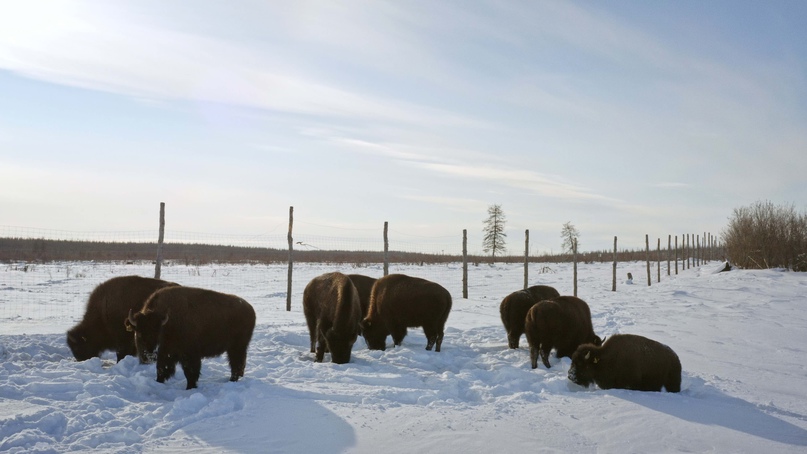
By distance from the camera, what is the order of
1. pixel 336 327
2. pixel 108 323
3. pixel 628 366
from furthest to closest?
pixel 336 327, pixel 108 323, pixel 628 366

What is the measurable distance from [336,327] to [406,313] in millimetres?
2105

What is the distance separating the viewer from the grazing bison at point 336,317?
904cm

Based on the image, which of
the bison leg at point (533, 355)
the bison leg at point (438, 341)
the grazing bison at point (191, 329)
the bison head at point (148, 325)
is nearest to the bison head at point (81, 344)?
the grazing bison at point (191, 329)

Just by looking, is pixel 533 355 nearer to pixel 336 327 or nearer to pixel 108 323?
pixel 336 327

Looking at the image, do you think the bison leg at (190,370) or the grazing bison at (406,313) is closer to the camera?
the bison leg at (190,370)

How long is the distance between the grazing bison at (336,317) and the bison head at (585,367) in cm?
358

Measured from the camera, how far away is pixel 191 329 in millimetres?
7039

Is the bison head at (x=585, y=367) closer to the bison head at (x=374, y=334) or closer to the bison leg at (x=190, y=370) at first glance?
the bison head at (x=374, y=334)

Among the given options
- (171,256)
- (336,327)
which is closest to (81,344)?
(336,327)

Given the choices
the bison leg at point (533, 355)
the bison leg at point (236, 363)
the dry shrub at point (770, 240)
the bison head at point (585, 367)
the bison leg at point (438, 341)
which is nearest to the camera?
the bison leg at point (236, 363)

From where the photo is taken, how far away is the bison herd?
7.05 meters

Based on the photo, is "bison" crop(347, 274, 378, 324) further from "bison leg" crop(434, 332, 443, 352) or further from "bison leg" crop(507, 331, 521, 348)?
"bison leg" crop(507, 331, 521, 348)

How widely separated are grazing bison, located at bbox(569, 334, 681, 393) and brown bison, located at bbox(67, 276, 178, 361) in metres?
6.75

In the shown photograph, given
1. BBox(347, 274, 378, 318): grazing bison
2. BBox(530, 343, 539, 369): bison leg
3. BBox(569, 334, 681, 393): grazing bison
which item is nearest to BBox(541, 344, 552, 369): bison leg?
BBox(530, 343, 539, 369): bison leg
